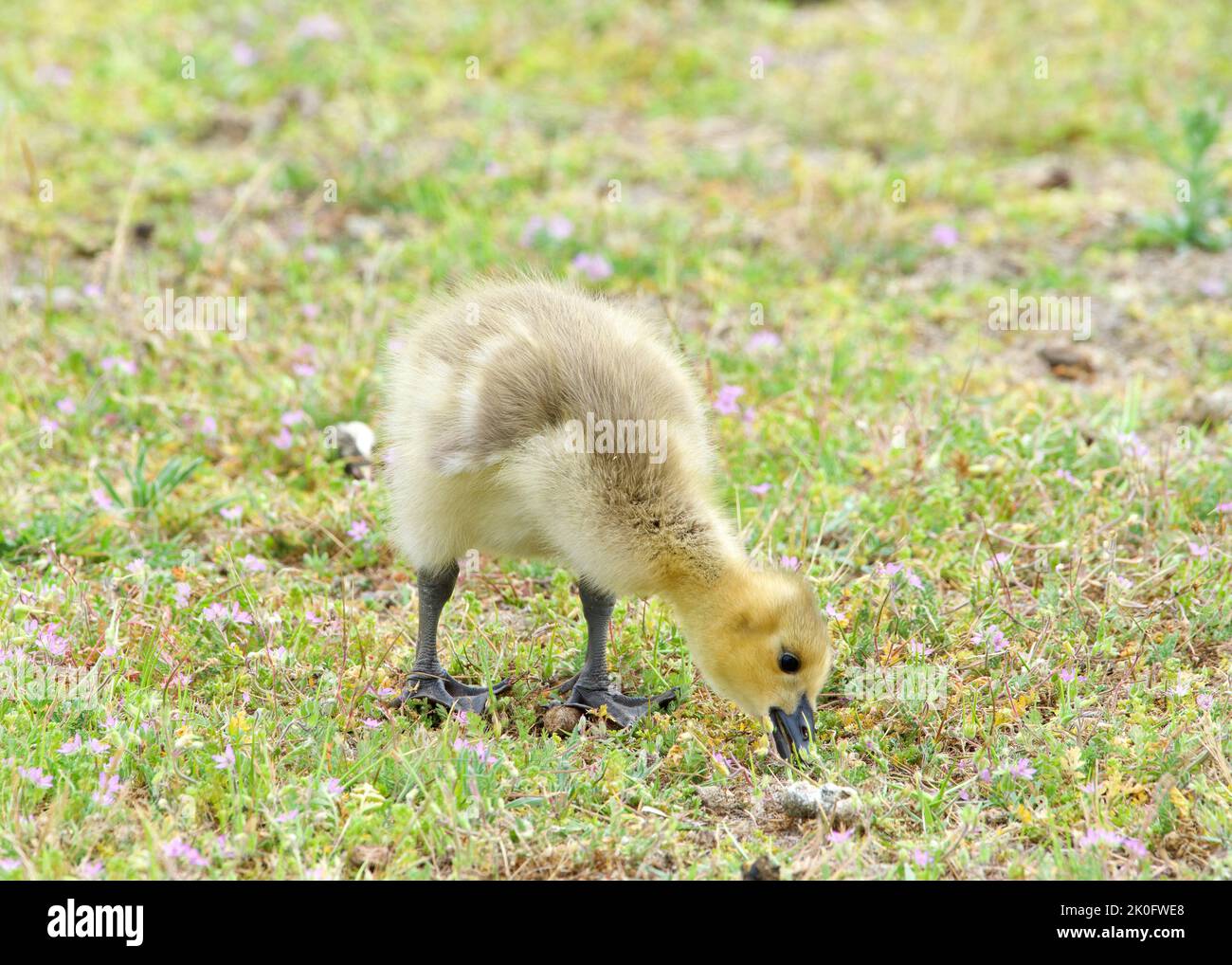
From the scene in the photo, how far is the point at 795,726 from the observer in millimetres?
4109

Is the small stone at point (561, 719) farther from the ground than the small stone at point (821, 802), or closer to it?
farther from the ground

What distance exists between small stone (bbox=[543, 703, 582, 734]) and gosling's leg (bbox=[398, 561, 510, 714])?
0.19 metres

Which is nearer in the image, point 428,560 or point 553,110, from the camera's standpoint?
point 428,560

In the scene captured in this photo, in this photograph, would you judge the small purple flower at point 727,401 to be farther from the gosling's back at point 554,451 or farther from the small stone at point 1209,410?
the small stone at point 1209,410

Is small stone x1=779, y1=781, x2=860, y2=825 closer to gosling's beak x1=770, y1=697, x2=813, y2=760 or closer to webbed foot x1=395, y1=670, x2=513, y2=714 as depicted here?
gosling's beak x1=770, y1=697, x2=813, y2=760

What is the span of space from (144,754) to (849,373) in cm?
373

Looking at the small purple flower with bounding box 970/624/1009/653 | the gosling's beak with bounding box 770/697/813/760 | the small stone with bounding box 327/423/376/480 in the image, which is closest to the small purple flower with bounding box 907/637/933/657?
the small purple flower with bounding box 970/624/1009/653

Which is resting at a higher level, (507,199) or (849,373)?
(507,199)

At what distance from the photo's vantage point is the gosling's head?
4039mm

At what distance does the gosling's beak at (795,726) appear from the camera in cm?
411

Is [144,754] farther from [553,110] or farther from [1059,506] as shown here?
[553,110]

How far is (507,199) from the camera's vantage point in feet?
27.1

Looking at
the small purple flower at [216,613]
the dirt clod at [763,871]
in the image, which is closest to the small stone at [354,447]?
the small purple flower at [216,613]
